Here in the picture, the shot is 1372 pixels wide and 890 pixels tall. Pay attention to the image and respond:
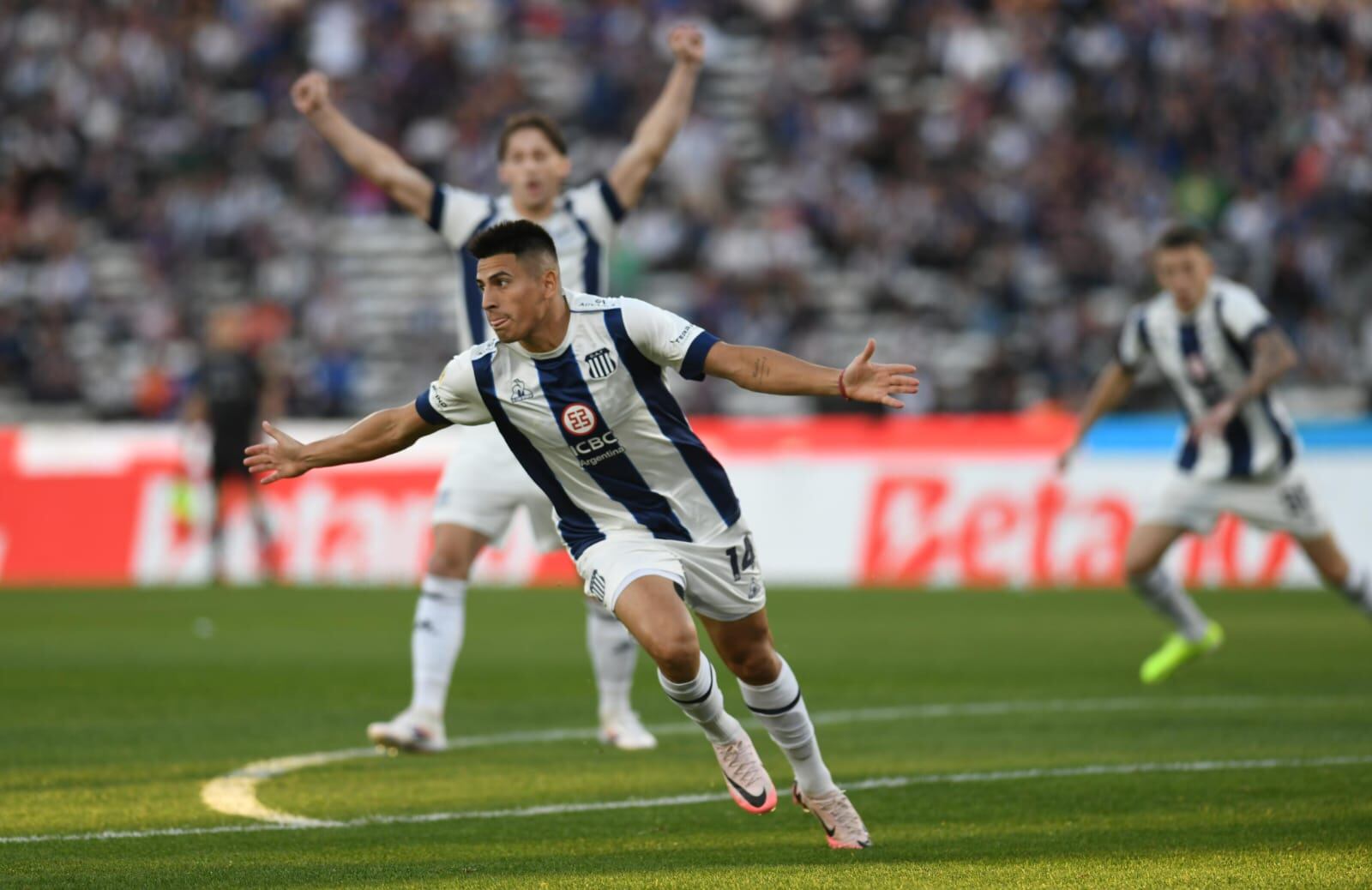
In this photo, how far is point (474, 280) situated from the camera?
8648mm

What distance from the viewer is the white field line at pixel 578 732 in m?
7.02

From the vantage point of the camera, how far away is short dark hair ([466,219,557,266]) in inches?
243

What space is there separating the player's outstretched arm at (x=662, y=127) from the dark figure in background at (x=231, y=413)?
11258mm

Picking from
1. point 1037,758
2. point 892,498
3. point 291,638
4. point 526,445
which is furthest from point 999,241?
point 526,445

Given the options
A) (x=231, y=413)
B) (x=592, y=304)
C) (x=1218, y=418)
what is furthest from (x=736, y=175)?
(x=592, y=304)

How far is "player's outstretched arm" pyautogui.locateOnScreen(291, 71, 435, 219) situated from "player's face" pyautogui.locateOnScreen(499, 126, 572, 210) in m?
0.43

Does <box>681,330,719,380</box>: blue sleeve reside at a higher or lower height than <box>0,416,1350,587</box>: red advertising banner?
higher

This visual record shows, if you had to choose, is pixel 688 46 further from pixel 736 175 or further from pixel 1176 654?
pixel 736 175

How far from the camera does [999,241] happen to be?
25.3 meters

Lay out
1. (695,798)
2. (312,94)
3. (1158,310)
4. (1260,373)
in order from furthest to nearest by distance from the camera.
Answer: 1. (1158,310)
2. (1260,373)
3. (312,94)
4. (695,798)

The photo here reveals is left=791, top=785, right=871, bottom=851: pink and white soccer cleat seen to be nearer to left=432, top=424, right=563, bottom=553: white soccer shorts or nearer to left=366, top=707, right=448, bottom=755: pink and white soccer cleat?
left=366, top=707, right=448, bottom=755: pink and white soccer cleat

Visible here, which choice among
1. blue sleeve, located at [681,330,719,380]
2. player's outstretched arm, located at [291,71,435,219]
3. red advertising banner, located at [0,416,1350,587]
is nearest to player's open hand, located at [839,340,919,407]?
blue sleeve, located at [681,330,719,380]

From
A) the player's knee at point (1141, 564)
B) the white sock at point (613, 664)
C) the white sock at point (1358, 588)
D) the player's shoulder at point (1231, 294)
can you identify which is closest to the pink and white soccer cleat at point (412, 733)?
the white sock at point (613, 664)

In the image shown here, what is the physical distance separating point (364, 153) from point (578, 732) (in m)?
2.82
